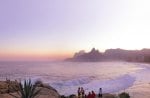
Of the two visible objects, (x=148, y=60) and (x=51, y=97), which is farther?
(x=148, y=60)

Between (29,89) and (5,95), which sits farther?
(5,95)

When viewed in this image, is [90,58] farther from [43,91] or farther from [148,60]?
[43,91]

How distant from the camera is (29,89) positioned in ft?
46.4

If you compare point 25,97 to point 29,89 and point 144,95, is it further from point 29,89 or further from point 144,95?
point 144,95

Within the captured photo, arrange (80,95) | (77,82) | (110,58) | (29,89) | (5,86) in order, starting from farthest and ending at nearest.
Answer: (110,58) → (77,82) → (5,86) → (80,95) → (29,89)

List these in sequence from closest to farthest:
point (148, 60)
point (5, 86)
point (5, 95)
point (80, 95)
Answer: point (5, 95) < point (80, 95) < point (5, 86) < point (148, 60)

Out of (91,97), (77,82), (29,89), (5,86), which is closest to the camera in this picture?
(29,89)

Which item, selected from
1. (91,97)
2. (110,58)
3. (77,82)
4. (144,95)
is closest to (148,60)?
(110,58)

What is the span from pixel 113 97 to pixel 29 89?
1168 cm

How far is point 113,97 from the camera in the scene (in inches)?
963

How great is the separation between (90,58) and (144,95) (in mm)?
169522

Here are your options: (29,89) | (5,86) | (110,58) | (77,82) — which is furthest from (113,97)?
(110,58)

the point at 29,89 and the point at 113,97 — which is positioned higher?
the point at 29,89

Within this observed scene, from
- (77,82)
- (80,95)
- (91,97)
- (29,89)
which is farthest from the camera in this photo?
(77,82)
